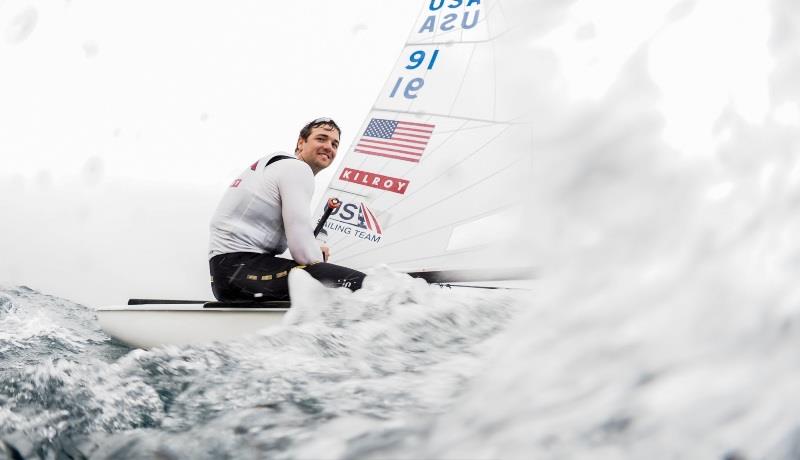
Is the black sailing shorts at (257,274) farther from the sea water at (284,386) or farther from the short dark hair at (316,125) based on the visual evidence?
the sea water at (284,386)

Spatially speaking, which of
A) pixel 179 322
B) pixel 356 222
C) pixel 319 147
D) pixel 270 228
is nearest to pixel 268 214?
pixel 270 228

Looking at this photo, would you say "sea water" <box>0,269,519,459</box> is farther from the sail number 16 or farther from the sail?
the sail number 16

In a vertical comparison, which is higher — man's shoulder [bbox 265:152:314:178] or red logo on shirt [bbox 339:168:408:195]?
red logo on shirt [bbox 339:168:408:195]

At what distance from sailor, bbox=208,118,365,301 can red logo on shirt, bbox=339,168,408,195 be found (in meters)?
1.01

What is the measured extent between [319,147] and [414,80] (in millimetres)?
1435

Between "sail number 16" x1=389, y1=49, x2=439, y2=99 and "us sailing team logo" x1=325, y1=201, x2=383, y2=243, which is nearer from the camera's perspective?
"us sailing team logo" x1=325, y1=201, x2=383, y2=243

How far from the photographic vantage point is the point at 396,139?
344 centimetres

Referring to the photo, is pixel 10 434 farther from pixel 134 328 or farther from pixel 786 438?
pixel 134 328

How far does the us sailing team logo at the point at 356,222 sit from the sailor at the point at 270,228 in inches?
39.3

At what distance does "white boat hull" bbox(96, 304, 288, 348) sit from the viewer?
1.92m

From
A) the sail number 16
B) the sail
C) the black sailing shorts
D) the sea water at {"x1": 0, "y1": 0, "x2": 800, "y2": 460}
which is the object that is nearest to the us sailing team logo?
the sail

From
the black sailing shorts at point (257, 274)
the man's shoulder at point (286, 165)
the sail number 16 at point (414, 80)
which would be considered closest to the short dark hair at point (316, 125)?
the man's shoulder at point (286, 165)

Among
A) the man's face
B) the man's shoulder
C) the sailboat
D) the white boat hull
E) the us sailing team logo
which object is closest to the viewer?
Result: the white boat hull

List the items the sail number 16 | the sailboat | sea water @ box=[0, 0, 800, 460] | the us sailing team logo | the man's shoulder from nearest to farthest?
sea water @ box=[0, 0, 800, 460]
the man's shoulder
the sailboat
the us sailing team logo
the sail number 16
